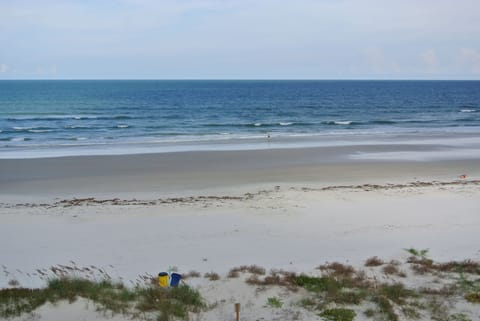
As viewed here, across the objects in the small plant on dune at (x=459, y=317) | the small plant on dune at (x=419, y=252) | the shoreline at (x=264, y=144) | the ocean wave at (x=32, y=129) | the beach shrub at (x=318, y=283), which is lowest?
the small plant on dune at (x=419, y=252)

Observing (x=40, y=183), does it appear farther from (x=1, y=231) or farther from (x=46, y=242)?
(x=46, y=242)

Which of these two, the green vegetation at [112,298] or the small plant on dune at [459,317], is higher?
the green vegetation at [112,298]

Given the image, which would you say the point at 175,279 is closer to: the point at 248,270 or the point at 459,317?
the point at 248,270

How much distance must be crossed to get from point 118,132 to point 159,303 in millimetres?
29465

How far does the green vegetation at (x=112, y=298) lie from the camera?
24.0 ft

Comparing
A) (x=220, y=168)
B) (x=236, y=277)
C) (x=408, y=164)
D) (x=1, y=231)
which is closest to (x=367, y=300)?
(x=236, y=277)

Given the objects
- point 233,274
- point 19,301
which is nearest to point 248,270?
point 233,274

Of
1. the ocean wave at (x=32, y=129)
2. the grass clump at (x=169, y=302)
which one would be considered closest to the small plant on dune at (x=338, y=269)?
the grass clump at (x=169, y=302)

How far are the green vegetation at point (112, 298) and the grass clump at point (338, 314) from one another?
2137mm

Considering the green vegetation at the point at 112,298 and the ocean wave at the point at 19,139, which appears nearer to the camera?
the green vegetation at the point at 112,298

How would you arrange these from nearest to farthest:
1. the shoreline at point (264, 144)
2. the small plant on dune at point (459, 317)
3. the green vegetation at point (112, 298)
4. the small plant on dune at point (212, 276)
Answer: the small plant on dune at point (459, 317), the green vegetation at point (112, 298), the small plant on dune at point (212, 276), the shoreline at point (264, 144)

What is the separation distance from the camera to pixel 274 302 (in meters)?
7.71

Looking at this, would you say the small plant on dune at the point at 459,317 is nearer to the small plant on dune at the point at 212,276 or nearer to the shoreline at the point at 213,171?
the small plant on dune at the point at 212,276

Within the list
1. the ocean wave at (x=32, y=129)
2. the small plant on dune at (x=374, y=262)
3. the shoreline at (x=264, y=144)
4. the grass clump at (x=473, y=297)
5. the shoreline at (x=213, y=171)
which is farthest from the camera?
the ocean wave at (x=32, y=129)
